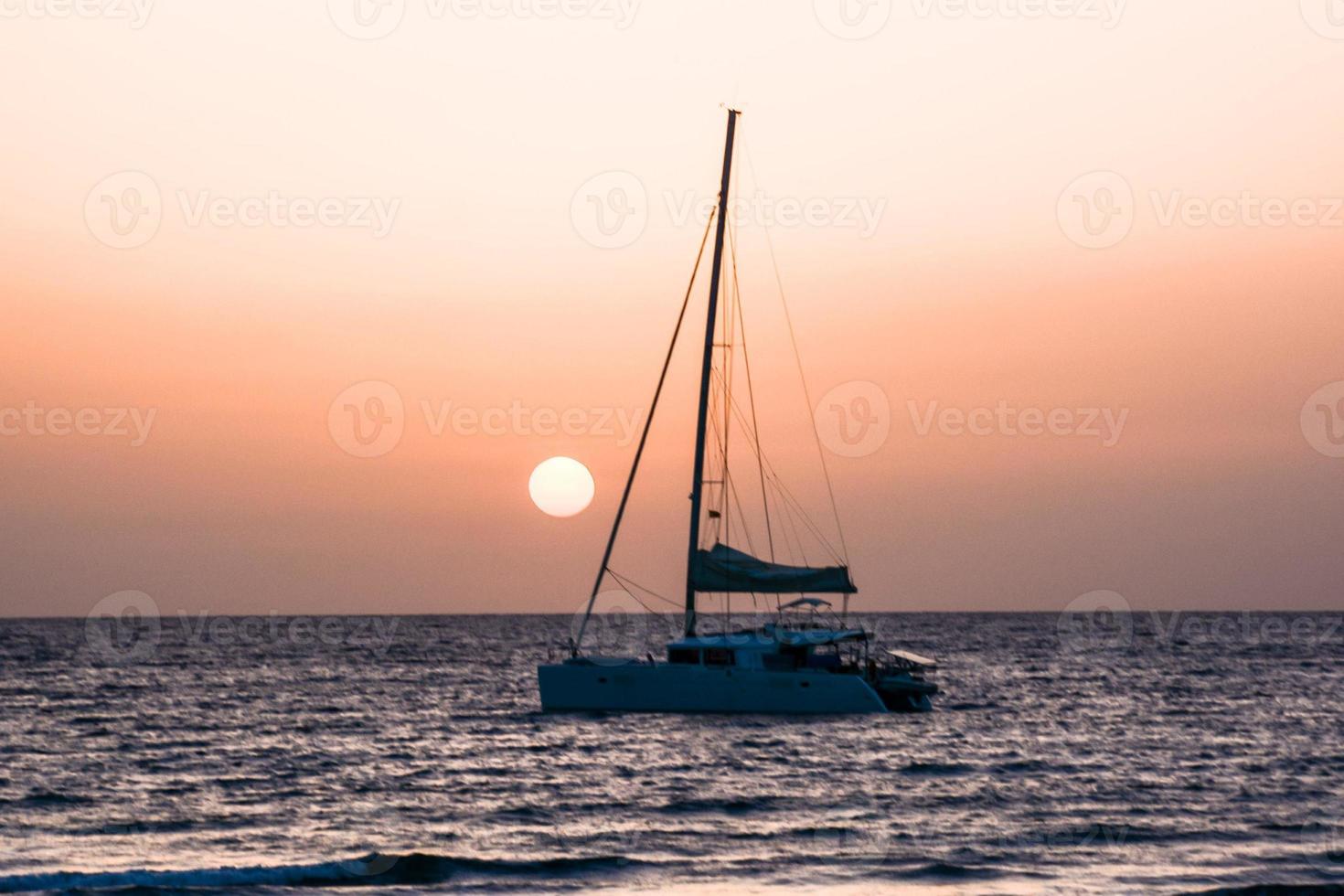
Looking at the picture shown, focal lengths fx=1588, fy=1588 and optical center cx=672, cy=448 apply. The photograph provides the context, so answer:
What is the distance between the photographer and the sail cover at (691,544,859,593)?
46500mm

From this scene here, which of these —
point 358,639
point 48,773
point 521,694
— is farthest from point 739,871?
point 358,639

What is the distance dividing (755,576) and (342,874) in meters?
21.6

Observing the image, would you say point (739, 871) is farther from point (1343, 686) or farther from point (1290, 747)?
point (1343, 686)

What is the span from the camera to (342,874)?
1062 inches

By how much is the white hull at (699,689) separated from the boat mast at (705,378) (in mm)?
1922

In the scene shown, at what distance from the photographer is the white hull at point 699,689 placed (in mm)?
46344

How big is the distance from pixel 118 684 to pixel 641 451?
4397 cm

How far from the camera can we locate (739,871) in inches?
1081

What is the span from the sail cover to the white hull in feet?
8.30
